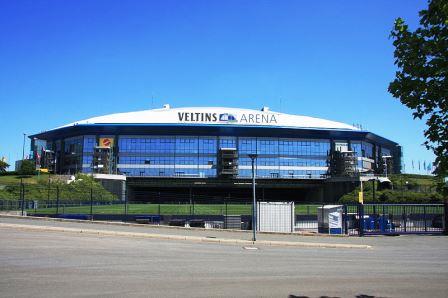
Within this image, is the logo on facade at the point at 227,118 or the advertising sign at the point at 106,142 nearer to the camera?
the advertising sign at the point at 106,142

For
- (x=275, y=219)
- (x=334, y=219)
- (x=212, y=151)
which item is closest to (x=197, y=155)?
(x=212, y=151)

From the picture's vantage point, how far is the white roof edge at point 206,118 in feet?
381

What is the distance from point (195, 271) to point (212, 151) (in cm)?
10224

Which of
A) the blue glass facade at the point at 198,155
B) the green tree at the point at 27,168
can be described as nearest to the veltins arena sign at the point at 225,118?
the blue glass facade at the point at 198,155

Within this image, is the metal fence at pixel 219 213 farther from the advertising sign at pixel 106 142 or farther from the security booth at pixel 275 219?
the advertising sign at pixel 106 142

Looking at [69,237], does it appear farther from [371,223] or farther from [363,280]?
[371,223]

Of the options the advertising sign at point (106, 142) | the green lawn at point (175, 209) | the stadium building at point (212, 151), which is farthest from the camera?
the stadium building at point (212, 151)

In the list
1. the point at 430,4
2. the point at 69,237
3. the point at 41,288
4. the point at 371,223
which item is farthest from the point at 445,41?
the point at 371,223

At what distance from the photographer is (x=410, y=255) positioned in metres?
Answer: 19.3

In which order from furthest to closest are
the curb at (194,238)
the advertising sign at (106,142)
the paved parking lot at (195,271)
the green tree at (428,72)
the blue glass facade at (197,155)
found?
the blue glass facade at (197,155), the advertising sign at (106,142), the curb at (194,238), the paved parking lot at (195,271), the green tree at (428,72)

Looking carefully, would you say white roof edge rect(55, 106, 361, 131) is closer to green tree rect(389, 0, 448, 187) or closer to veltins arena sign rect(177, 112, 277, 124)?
veltins arena sign rect(177, 112, 277, 124)

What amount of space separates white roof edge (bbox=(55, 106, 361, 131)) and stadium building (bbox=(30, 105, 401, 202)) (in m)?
0.25

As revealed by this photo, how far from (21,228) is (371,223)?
872 inches

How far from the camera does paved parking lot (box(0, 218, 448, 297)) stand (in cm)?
1007
